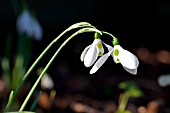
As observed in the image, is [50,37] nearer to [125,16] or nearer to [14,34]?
[14,34]

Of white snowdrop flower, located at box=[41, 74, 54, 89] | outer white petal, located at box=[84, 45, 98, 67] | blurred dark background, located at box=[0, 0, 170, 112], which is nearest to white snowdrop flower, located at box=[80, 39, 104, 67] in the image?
outer white petal, located at box=[84, 45, 98, 67]

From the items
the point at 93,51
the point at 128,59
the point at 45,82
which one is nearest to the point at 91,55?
the point at 93,51

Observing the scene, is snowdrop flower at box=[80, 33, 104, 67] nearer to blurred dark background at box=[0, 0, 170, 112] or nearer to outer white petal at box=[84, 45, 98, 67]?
outer white petal at box=[84, 45, 98, 67]

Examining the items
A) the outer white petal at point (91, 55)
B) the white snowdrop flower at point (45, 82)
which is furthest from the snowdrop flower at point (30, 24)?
the outer white petal at point (91, 55)

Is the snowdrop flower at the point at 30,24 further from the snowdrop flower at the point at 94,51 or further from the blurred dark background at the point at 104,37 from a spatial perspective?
the snowdrop flower at the point at 94,51

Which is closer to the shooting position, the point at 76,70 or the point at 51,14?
the point at 76,70

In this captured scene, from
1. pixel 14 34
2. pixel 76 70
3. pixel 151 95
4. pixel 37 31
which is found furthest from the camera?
pixel 14 34

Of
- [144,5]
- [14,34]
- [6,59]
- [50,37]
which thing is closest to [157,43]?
[144,5]

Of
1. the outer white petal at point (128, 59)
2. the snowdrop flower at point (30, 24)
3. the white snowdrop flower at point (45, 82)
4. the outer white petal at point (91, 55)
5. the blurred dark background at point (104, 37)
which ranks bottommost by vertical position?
the blurred dark background at point (104, 37)

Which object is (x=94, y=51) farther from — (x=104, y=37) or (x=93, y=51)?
(x=104, y=37)
